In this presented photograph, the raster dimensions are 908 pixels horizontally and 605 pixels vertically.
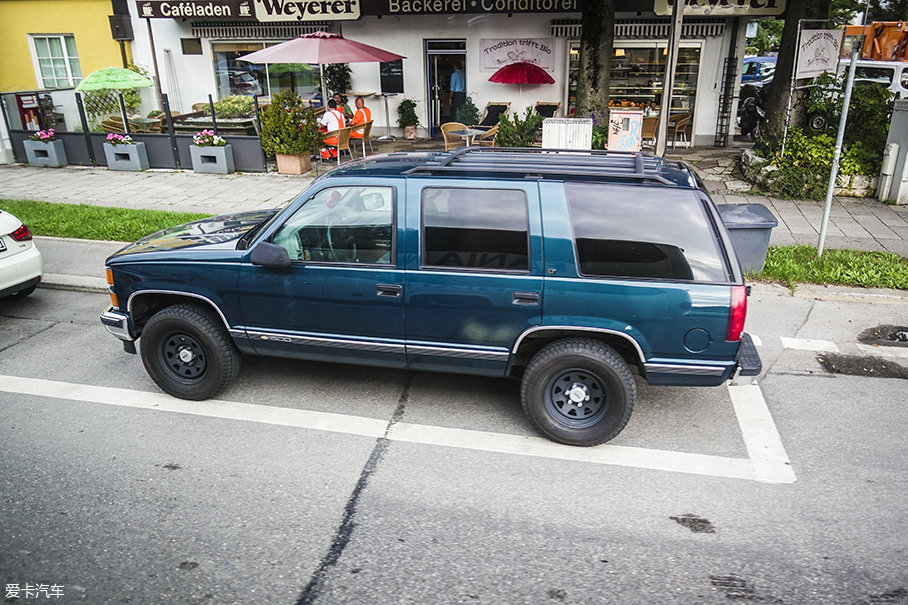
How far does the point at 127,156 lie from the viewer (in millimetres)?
14273

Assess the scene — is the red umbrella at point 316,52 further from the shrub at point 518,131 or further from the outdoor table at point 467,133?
the shrub at point 518,131

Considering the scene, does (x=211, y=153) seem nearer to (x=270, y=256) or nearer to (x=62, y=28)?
(x=62, y=28)

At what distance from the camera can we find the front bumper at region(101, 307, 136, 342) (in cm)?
533

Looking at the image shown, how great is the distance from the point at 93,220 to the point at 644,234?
8812 mm

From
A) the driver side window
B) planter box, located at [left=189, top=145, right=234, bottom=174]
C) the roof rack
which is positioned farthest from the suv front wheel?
planter box, located at [left=189, top=145, right=234, bottom=174]

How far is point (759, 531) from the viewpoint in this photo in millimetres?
3879

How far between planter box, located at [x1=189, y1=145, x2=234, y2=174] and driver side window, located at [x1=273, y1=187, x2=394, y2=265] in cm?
958

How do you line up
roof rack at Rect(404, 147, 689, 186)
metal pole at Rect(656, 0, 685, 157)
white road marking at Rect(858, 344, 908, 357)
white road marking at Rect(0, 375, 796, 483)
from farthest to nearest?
metal pole at Rect(656, 0, 685, 157)
white road marking at Rect(858, 344, 908, 357)
roof rack at Rect(404, 147, 689, 186)
white road marking at Rect(0, 375, 796, 483)

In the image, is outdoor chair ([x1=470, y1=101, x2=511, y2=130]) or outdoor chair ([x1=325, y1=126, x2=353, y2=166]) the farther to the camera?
outdoor chair ([x1=470, y1=101, x2=511, y2=130])

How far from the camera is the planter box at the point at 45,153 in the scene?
48.1ft

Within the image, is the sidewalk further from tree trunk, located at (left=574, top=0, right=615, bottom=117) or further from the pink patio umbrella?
tree trunk, located at (left=574, top=0, right=615, bottom=117)

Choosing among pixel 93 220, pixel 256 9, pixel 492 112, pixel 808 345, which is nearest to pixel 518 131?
pixel 492 112

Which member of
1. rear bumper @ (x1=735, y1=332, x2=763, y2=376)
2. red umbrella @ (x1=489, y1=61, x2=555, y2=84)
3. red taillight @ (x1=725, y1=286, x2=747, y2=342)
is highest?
red umbrella @ (x1=489, y1=61, x2=555, y2=84)

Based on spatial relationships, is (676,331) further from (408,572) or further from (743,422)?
(408,572)
